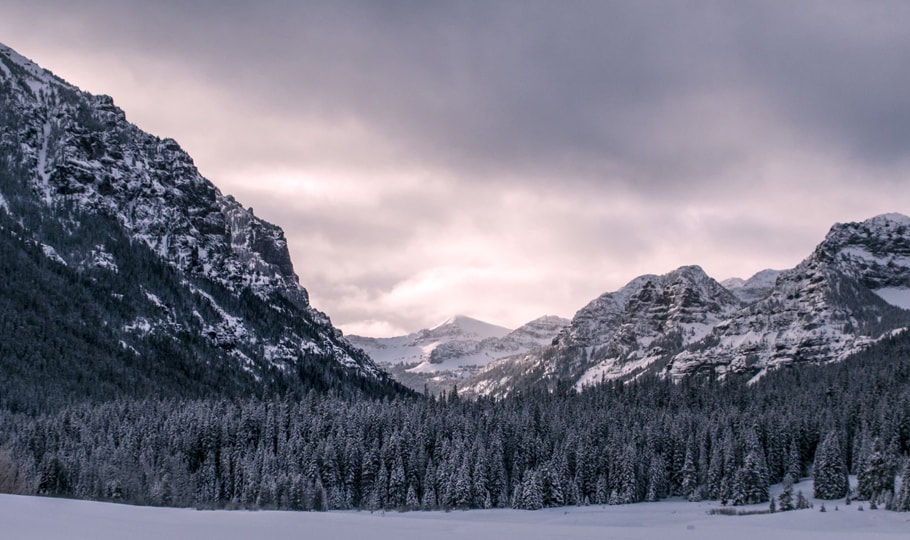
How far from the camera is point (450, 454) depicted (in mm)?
125562

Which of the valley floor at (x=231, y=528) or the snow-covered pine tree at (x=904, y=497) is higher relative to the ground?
the valley floor at (x=231, y=528)

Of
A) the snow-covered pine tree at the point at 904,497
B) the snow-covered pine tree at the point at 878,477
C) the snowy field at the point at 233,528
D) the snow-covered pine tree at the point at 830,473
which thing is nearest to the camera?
the snowy field at the point at 233,528

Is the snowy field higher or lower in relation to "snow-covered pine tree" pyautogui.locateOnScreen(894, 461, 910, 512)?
higher

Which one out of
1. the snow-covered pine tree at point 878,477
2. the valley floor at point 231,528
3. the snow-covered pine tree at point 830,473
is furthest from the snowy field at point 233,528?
the snow-covered pine tree at point 830,473

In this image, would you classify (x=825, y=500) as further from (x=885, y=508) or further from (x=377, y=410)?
(x=377, y=410)

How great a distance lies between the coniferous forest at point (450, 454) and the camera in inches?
4530

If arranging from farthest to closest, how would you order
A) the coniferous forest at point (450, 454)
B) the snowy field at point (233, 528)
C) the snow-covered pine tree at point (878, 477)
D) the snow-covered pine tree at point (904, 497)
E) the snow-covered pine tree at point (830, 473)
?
the coniferous forest at point (450, 454)
the snow-covered pine tree at point (830, 473)
the snow-covered pine tree at point (878, 477)
the snow-covered pine tree at point (904, 497)
the snowy field at point (233, 528)

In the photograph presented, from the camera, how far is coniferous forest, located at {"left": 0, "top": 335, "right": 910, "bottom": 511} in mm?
115062

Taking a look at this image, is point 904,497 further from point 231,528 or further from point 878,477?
point 231,528

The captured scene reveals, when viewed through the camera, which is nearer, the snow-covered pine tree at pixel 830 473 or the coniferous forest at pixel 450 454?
the snow-covered pine tree at pixel 830 473

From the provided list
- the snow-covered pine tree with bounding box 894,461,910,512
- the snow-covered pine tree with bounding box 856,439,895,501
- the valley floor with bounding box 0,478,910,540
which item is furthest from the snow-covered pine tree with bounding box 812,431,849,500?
the valley floor with bounding box 0,478,910,540

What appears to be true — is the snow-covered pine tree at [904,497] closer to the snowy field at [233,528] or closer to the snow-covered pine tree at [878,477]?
the snow-covered pine tree at [878,477]

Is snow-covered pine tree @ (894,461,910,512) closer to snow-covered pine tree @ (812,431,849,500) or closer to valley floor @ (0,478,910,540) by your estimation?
snow-covered pine tree @ (812,431,849,500)

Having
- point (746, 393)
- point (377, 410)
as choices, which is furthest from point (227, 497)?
point (746, 393)
